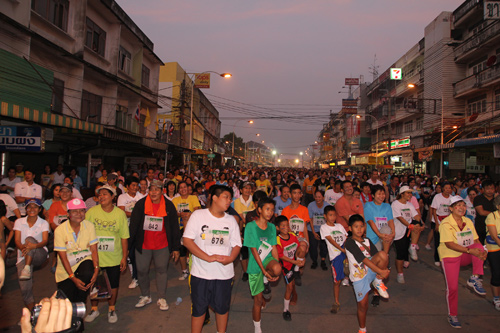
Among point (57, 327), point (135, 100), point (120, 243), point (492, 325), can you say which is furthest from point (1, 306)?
point (135, 100)

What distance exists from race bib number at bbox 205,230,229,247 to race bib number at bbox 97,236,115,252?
68.8 inches

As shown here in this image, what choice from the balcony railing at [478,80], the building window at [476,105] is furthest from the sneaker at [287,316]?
the building window at [476,105]

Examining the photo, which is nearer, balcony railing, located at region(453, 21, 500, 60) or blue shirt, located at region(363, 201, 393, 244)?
blue shirt, located at region(363, 201, 393, 244)

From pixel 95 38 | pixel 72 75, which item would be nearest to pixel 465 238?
pixel 72 75

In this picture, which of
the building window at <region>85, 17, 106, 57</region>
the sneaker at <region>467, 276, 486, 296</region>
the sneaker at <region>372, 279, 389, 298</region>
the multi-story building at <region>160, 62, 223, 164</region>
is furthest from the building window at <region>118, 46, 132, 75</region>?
the sneaker at <region>467, 276, 486, 296</region>

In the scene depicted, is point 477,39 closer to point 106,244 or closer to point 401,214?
point 401,214

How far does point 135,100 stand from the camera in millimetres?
22609

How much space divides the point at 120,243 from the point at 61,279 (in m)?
0.86

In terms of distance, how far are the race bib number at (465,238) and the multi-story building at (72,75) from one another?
30.9 feet

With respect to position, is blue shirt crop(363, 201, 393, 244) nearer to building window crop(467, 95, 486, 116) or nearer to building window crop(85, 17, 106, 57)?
building window crop(85, 17, 106, 57)

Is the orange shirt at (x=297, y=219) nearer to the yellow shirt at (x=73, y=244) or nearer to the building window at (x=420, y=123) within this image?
the yellow shirt at (x=73, y=244)

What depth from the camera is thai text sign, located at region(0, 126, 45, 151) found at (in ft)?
30.2

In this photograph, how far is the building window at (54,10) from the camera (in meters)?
13.6

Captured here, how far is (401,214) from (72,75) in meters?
15.7
